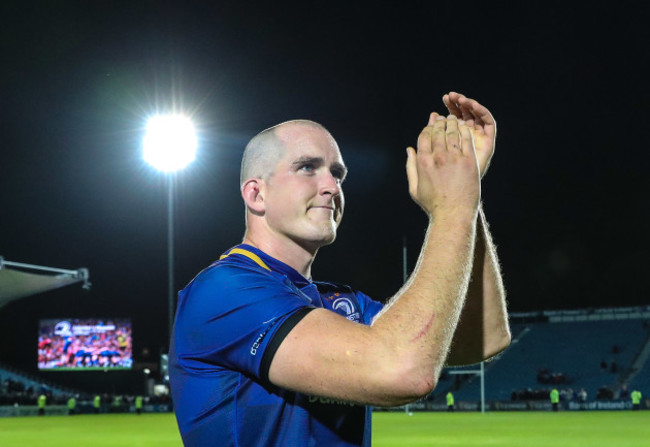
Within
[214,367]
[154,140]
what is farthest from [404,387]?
[154,140]

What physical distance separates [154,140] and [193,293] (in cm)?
2902

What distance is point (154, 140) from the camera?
30.6 meters

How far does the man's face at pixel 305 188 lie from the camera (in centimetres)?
249

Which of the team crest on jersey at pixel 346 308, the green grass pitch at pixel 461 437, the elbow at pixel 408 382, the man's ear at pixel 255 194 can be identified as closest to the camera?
the elbow at pixel 408 382

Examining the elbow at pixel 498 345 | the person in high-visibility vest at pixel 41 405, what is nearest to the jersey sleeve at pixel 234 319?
the elbow at pixel 498 345

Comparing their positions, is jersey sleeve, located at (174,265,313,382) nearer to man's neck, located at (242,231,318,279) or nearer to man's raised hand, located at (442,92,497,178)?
Result: man's neck, located at (242,231,318,279)

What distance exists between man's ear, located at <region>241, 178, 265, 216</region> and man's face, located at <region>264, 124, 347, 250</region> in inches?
1.5

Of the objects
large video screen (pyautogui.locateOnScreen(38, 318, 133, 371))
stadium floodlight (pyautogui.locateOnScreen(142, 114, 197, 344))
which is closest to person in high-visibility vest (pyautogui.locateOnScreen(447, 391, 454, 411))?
→ stadium floodlight (pyautogui.locateOnScreen(142, 114, 197, 344))

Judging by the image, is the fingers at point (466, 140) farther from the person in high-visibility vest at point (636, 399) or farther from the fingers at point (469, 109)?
the person in high-visibility vest at point (636, 399)

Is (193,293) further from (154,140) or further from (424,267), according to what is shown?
(154,140)

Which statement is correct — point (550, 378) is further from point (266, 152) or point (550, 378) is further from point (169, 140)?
point (266, 152)

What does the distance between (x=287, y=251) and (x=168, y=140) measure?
2856cm

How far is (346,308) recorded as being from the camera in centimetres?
273

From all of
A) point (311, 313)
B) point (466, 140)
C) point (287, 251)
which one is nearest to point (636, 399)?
point (287, 251)
